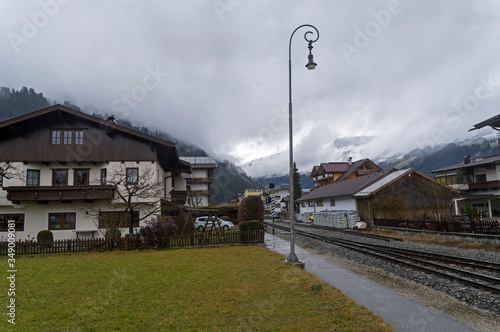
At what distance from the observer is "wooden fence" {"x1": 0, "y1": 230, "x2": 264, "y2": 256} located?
17.4 meters

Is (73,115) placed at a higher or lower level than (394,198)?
higher

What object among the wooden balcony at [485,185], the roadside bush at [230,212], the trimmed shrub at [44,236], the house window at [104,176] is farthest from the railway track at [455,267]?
the wooden balcony at [485,185]

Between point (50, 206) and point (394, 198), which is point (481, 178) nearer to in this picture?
point (394, 198)

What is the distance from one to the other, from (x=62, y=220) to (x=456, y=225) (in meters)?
30.7

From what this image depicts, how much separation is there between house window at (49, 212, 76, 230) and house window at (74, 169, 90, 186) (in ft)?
8.33

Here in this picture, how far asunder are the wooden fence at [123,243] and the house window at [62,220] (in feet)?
22.2

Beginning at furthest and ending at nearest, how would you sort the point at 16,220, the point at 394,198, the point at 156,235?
the point at 394,198 → the point at 16,220 → the point at 156,235

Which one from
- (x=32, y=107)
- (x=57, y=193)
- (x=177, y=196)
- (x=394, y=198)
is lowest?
(x=394, y=198)

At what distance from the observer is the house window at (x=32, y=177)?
23989 millimetres

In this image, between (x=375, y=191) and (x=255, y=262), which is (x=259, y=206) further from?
(x=255, y=262)

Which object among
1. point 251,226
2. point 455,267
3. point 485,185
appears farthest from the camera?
point 485,185

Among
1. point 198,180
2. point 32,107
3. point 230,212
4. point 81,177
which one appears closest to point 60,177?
point 81,177

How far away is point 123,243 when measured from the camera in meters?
18.4

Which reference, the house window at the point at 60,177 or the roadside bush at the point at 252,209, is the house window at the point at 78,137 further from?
the roadside bush at the point at 252,209
